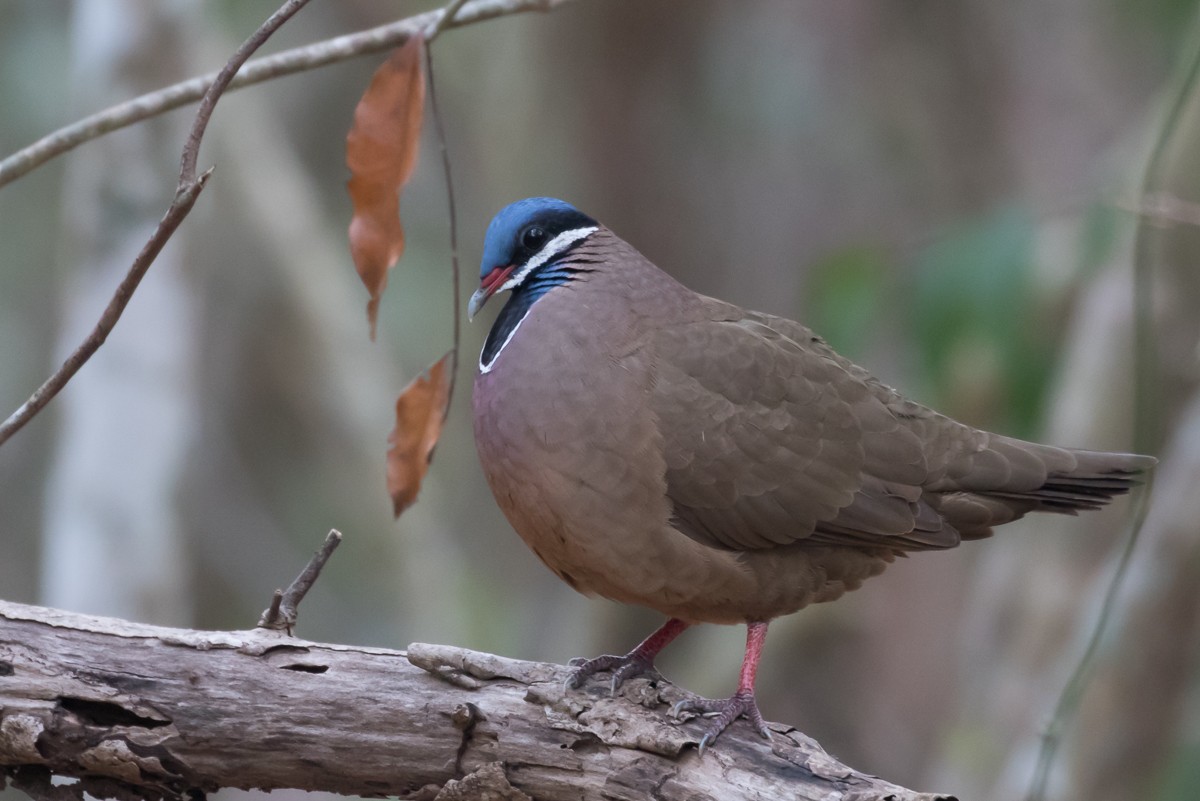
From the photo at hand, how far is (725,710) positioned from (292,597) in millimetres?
1165

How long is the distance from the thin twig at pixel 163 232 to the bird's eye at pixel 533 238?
1.06 metres

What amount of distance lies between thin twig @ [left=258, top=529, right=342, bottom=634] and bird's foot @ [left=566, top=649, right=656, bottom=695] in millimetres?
726

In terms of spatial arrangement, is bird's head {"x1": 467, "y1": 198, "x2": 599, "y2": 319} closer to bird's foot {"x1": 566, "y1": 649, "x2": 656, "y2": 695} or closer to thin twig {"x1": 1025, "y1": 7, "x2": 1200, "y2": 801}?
bird's foot {"x1": 566, "y1": 649, "x2": 656, "y2": 695}

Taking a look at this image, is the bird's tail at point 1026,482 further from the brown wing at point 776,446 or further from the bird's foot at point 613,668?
the bird's foot at point 613,668

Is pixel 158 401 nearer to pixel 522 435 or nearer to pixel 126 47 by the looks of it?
pixel 126 47

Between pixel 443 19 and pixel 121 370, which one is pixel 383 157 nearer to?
pixel 443 19

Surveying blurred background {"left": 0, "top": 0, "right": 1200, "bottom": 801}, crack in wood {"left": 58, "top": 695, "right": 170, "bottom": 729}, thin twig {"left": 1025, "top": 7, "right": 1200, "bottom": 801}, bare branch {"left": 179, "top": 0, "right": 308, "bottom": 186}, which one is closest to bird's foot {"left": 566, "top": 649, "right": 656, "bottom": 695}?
crack in wood {"left": 58, "top": 695, "right": 170, "bottom": 729}

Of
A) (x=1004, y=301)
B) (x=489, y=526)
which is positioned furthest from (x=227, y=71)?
(x=489, y=526)

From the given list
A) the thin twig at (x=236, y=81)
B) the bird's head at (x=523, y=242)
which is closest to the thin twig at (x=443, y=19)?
the thin twig at (x=236, y=81)

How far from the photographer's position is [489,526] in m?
11.5

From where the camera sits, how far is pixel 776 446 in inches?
155

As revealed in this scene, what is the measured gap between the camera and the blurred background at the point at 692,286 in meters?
5.86

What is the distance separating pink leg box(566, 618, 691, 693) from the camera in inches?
144

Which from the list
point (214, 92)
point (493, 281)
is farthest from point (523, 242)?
point (214, 92)
